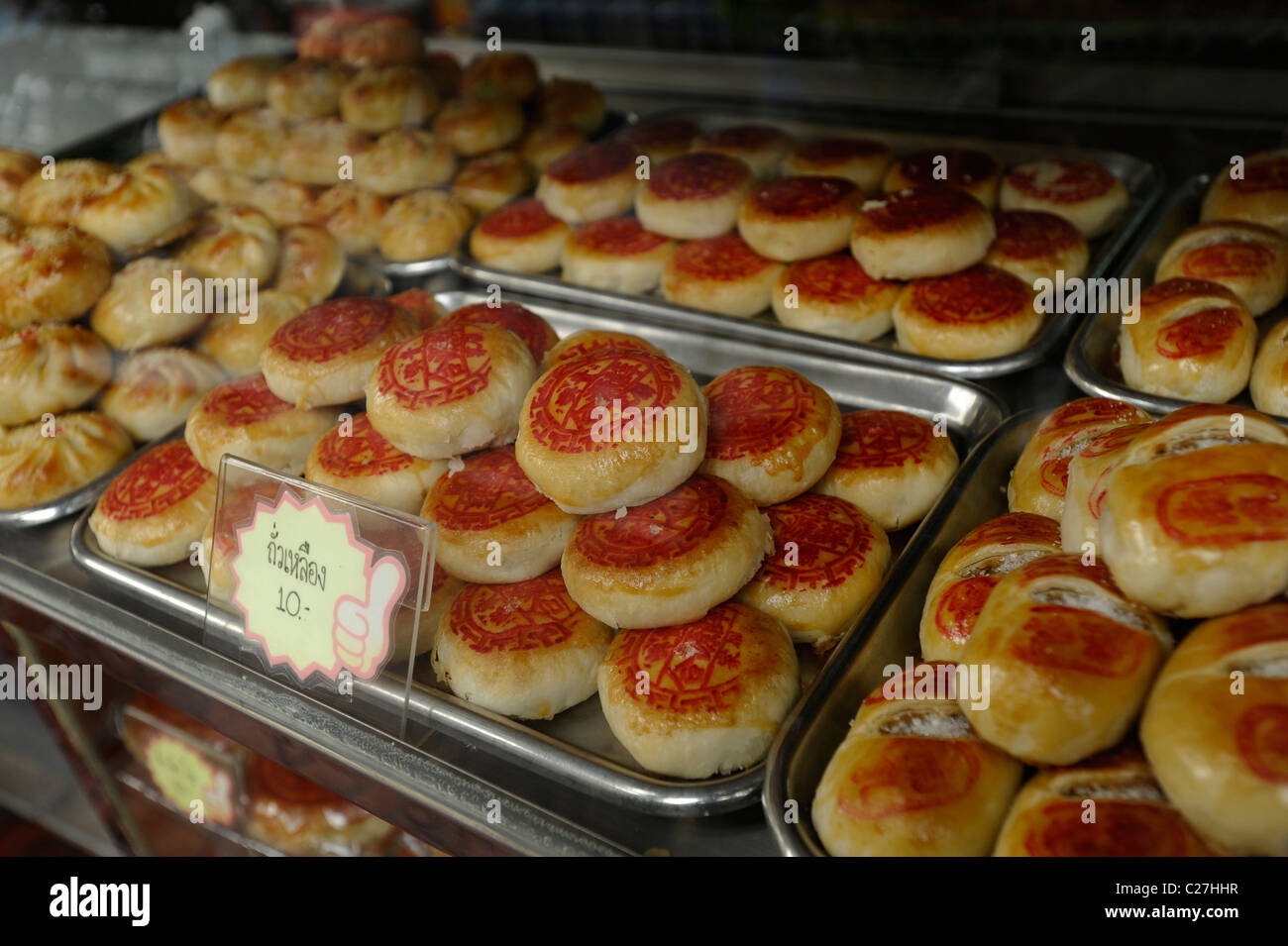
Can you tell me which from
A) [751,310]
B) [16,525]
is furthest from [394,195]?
[16,525]

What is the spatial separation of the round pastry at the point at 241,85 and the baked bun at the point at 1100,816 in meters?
4.38

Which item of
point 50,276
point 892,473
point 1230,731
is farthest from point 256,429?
point 1230,731

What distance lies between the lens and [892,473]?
95.2 inches

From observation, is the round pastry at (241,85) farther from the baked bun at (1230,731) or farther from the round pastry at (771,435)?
the baked bun at (1230,731)

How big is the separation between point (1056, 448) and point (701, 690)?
1.02m

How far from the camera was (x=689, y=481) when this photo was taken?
2.14 meters

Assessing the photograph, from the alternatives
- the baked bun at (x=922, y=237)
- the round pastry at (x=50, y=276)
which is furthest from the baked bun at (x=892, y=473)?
the round pastry at (x=50, y=276)

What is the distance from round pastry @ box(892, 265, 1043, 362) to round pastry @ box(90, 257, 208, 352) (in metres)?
2.18

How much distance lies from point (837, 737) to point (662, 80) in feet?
11.6

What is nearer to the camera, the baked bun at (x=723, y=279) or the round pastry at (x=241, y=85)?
the baked bun at (x=723, y=279)

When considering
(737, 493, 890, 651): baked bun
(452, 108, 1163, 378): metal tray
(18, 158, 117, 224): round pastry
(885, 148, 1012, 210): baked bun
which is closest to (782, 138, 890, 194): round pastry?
(885, 148, 1012, 210): baked bun

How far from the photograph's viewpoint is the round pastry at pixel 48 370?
2.85 metres

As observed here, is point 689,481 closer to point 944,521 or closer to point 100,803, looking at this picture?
point 944,521

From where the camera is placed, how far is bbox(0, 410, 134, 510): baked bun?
2.74 meters
